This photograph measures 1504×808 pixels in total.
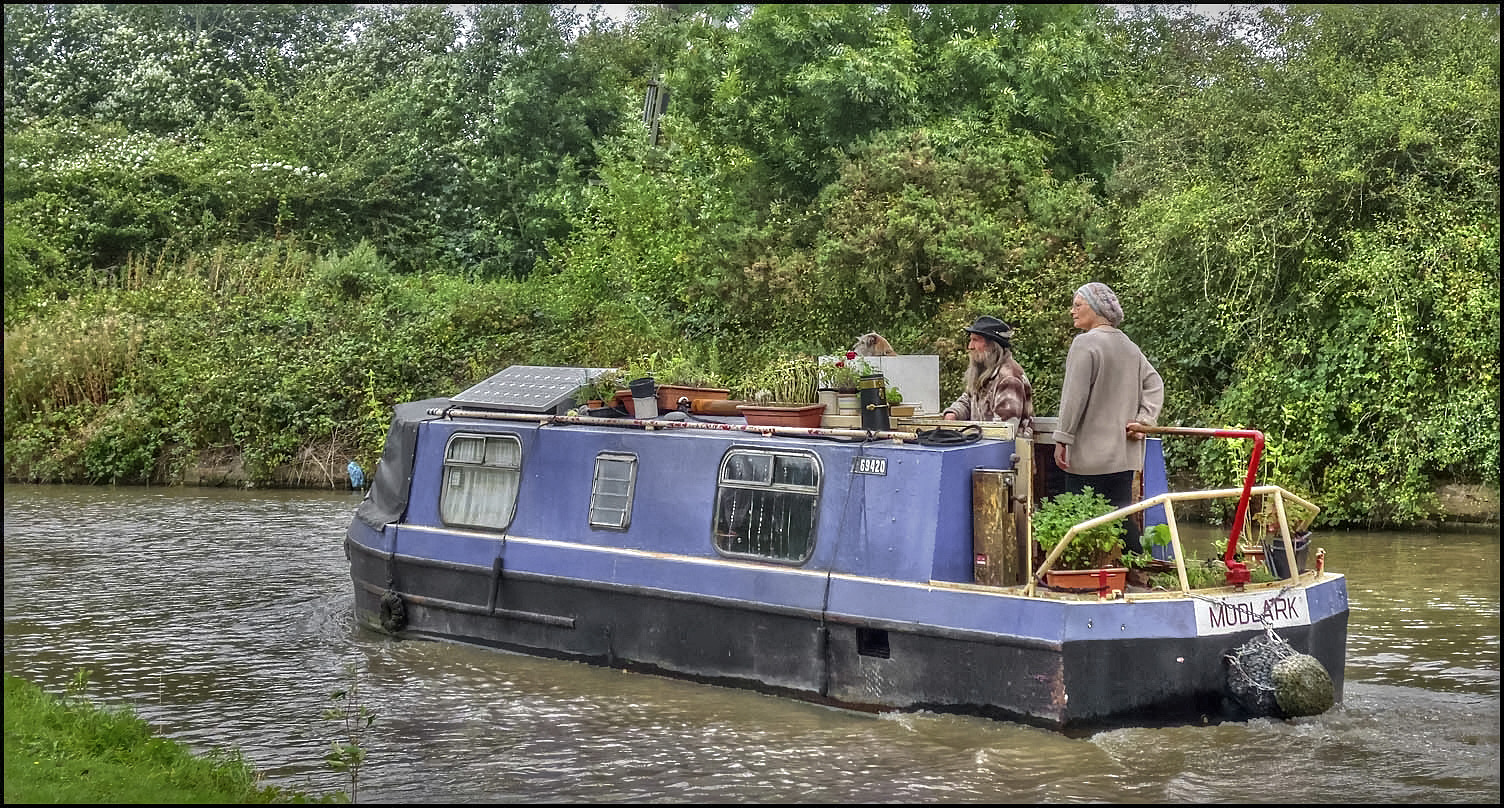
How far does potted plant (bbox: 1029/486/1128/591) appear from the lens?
330 inches

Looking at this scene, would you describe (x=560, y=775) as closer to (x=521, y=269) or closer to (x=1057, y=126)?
(x=1057, y=126)

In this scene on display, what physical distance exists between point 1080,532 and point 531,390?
4.92m

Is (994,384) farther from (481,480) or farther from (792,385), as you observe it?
(481,480)

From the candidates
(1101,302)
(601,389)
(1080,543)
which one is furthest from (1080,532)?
(601,389)

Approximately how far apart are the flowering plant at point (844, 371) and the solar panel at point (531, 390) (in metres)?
2.07

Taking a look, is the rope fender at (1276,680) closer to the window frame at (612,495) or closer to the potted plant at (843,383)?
the potted plant at (843,383)

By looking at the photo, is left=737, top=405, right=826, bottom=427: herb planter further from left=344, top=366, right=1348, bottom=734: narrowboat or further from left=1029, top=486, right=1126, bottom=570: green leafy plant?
left=1029, top=486, right=1126, bottom=570: green leafy plant

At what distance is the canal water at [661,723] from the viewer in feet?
25.5

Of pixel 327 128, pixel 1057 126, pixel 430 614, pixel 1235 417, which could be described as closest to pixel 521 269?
pixel 327 128

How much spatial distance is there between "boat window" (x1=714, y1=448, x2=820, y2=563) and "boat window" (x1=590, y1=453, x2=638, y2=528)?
780 mm

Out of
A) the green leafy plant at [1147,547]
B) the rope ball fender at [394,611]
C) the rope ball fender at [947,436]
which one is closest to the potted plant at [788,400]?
the rope ball fender at [947,436]

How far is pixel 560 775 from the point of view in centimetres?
809

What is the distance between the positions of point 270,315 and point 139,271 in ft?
11.0

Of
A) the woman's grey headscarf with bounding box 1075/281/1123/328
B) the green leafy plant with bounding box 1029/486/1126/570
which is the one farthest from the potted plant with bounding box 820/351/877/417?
the green leafy plant with bounding box 1029/486/1126/570
